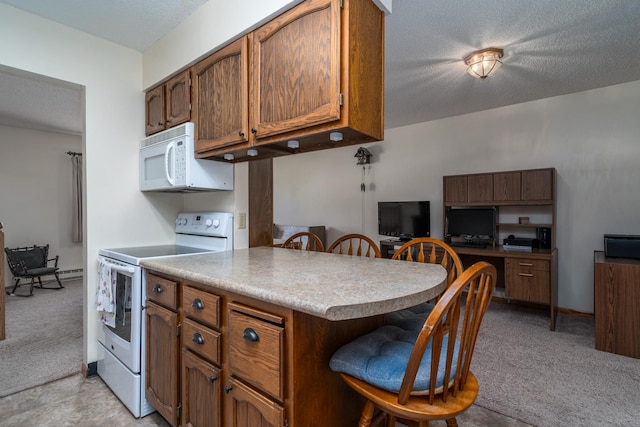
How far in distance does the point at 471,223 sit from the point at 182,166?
330cm

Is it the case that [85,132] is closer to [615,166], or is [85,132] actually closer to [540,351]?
[540,351]

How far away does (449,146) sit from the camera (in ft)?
13.7

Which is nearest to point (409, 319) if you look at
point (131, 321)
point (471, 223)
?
point (131, 321)

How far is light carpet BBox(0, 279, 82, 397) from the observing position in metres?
2.14

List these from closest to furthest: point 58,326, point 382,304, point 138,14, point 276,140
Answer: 1. point 382,304
2. point 276,140
3. point 138,14
4. point 58,326

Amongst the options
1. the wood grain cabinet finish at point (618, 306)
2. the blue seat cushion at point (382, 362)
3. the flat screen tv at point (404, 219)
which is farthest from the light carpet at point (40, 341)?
the wood grain cabinet finish at point (618, 306)

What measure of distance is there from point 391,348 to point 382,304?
0.30 m

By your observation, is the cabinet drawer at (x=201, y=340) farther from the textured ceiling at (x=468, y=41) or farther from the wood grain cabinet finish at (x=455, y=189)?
the wood grain cabinet finish at (x=455, y=189)

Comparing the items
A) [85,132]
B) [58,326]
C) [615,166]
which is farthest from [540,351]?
[58,326]

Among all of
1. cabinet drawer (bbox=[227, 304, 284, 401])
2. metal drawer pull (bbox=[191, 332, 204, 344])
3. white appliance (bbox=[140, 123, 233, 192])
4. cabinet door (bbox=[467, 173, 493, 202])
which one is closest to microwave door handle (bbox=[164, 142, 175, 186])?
white appliance (bbox=[140, 123, 233, 192])

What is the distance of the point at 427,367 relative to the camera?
965mm

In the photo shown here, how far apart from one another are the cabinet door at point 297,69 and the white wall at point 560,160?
3.31 metres

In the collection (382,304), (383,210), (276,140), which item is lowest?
(382,304)

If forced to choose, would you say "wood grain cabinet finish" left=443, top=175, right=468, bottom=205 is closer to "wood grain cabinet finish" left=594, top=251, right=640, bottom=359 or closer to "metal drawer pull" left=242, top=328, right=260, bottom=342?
"wood grain cabinet finish" left=594, top=251, right=640, bottom=359
